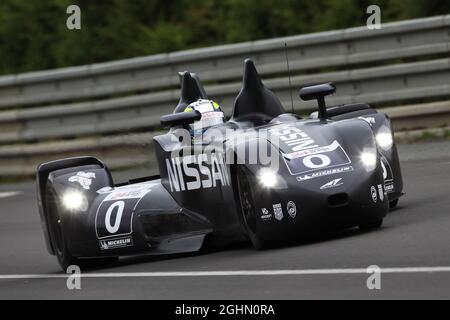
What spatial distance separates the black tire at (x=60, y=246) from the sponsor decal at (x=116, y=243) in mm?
233

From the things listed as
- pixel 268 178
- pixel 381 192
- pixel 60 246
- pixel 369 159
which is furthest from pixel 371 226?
pixel 60 246

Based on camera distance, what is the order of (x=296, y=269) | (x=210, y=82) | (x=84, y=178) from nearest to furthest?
(x=296, y=269) < (x=84, y=178) < (x=210, y=82)

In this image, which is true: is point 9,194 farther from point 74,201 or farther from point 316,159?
point 316,159

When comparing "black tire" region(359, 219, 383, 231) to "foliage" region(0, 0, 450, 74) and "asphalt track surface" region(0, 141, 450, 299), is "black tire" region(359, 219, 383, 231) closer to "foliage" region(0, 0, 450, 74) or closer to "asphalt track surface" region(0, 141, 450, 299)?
"asphalt track surface" region(0, 141, 450, 299)

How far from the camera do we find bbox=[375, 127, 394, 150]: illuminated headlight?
9914 millimetres

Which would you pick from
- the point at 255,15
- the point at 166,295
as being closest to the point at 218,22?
the point at 255,15

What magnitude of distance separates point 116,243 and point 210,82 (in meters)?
7.33

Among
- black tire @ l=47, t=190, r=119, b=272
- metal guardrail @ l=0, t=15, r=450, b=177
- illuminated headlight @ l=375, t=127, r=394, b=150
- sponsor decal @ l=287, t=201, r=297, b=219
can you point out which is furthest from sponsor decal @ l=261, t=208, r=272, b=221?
metal guardrail @ l=0, t=15, r=450, b=177

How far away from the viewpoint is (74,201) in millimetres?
9898

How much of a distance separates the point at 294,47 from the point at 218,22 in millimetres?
3152

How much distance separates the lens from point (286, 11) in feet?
55.5

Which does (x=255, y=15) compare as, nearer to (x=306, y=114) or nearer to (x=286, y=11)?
(x=286, y=11)

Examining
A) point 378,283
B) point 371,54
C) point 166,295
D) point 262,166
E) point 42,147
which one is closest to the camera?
point 378,283

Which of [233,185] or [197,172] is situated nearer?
[233,185]
